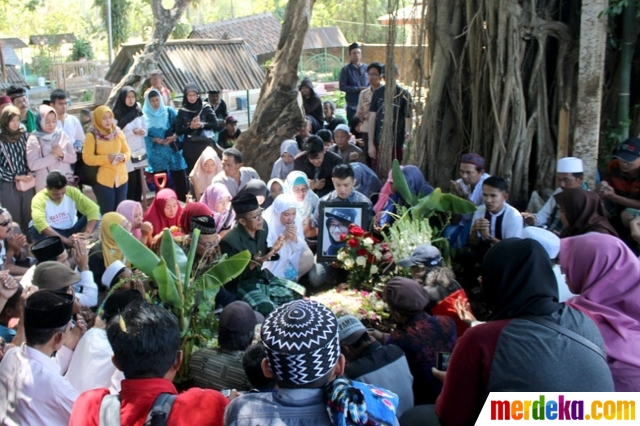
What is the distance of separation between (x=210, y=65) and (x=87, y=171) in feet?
15.0

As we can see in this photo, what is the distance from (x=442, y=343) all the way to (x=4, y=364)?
7.03ft

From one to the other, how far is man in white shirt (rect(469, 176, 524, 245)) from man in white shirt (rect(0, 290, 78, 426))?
368 centimetres

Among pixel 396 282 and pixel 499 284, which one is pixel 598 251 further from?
pixel 396 282

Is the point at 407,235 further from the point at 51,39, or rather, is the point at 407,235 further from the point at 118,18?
the point at 51,39

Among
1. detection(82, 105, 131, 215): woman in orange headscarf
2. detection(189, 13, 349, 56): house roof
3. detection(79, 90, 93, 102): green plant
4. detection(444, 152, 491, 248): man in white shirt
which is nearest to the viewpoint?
detection(444, 152, 491, 248): man in white shirt

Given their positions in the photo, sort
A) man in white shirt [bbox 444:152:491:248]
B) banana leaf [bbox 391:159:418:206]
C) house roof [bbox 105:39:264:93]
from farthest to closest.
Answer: house roof [bbox 105:39:264:93], banana leaf [bbox 391:159:418:206], man in white shirt [bbox 444:152:491:248]

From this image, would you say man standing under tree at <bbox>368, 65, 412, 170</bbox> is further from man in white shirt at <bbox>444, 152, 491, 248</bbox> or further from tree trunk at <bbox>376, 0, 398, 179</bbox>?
man in white shirt at <bbox>444, 152, 491, 248</bbox>

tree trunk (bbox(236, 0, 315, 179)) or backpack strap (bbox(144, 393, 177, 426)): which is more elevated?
tree trunk (bbox(236, 0, 315, 179))

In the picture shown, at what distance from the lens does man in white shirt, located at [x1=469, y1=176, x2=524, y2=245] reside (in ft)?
18.4

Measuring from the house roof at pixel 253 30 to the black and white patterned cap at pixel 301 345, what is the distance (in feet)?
51.8

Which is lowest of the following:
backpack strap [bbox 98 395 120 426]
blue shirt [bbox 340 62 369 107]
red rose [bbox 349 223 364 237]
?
red rose [bbox 349 223 364 237]

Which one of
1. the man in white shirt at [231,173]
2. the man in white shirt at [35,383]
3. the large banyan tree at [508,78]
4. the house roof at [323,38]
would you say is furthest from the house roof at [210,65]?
the house roof at [323,38]

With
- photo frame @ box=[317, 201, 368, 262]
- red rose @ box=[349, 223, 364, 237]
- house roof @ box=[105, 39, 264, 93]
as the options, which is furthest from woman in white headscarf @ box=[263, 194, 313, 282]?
house roof @ box=[105, 39, 264, 93]

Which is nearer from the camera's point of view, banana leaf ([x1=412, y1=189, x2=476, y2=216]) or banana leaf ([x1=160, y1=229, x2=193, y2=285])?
banana leaf ([x1=160, y1=229, x2=193, y2=285])
